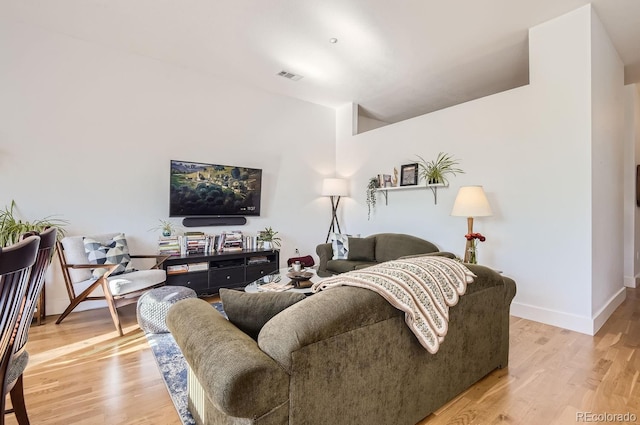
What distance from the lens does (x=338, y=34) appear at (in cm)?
323

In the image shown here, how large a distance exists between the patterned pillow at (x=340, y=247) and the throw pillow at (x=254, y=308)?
2.93 m

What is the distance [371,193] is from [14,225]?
13.7ft

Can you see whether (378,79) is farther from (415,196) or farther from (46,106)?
(46,106)

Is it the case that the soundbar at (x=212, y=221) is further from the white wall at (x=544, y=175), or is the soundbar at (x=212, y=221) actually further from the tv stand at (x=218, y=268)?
the white wall at (x=544, y=175)

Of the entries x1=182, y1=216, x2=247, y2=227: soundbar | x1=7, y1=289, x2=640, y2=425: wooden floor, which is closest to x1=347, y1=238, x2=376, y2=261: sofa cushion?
x1=182, y1=216, x2=247, y2=227: soundbar

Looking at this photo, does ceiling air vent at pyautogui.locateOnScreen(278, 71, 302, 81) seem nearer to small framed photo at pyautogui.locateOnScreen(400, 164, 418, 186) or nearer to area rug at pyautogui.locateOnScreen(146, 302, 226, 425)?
small framed photo at pyautogui.locateOnScreen(400, 164, 418, 186)

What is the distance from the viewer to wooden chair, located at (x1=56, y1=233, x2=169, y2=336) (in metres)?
2.90

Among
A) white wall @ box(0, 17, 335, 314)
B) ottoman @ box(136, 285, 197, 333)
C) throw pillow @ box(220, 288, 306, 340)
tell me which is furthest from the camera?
white wall @ box(0, 17, 335, 314)

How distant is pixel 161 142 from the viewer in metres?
3.91

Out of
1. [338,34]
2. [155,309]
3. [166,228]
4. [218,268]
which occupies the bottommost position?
[155,309]

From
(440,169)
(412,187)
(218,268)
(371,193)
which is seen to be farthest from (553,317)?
(218,268)

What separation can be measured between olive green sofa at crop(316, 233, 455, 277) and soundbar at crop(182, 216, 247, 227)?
4.01ft

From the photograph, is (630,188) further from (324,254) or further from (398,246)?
(324,254)

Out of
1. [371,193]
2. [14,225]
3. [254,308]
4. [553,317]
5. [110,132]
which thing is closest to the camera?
[254,308]
